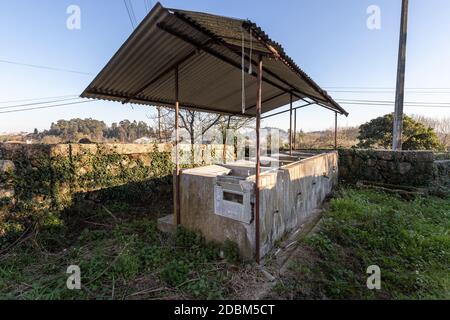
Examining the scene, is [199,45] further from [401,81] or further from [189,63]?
[401,81]

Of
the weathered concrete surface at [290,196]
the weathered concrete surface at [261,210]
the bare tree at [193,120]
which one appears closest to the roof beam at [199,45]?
the weathered concrete surface at [261,210]

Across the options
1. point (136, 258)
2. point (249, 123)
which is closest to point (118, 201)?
point (136, 258)

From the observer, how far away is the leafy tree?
35.0 ft

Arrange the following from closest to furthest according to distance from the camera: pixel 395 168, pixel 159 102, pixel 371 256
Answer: pixel 371 256, pixel 159 102, pixel 395 168

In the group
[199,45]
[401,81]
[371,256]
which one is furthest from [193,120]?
[371,256]

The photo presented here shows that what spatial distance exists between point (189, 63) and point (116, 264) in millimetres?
3221

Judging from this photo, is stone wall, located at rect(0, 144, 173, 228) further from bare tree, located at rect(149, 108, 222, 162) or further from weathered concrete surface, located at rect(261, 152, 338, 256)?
bare tree, located at rect(149, 108, 222, 162)

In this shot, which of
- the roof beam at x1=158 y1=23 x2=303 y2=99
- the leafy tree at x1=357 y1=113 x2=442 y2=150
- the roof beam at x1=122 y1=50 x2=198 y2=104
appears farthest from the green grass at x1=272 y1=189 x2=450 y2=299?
the leafy tree at x1=357 y1=113 x2=442 y2=150

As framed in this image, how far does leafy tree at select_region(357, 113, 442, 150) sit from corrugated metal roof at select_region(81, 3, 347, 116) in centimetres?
875

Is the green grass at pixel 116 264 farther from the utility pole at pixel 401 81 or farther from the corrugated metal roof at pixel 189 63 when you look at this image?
the utility pole at pixel 401 81

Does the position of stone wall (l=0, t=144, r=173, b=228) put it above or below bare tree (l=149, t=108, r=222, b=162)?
below

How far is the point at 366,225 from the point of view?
396 centimetres

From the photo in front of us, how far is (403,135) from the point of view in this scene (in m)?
11.1

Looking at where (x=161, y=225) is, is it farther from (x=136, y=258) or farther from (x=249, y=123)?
(x=249, y=123)
